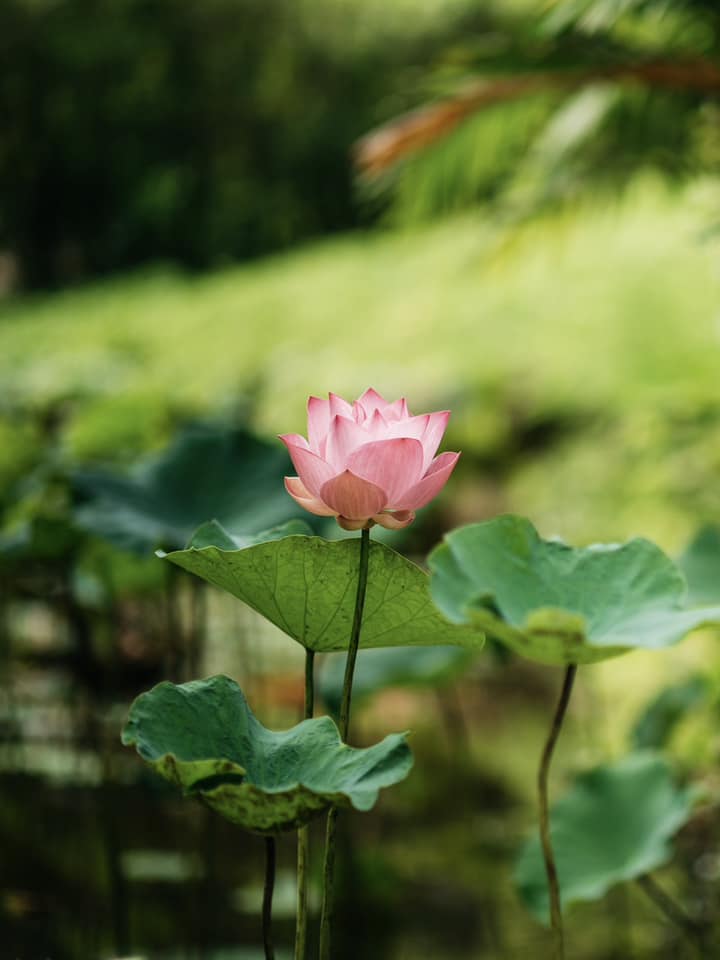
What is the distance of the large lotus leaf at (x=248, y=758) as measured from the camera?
42 cm

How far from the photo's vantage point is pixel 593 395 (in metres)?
3.18

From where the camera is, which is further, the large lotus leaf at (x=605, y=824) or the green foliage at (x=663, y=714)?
the green foliage at (x=663, y=714)

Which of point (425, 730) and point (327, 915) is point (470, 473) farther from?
point (327, 915)

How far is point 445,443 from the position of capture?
2.99 metres

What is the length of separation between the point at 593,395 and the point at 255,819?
287 centimetres

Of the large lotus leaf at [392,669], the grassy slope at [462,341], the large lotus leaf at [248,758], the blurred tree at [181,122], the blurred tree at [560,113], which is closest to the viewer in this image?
the large lotus leaf at [248,758]

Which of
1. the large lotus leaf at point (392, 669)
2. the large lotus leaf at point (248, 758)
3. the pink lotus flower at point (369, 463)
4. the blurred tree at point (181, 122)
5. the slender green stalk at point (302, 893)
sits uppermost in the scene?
the pink lotus flower at point (369, 463)

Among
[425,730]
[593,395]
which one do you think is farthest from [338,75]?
[425,730]

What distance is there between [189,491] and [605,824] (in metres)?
Answer: 0.49

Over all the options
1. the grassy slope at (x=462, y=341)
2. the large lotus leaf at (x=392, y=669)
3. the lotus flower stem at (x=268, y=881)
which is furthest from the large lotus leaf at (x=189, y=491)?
the grassy slope at (x=462, y=341)

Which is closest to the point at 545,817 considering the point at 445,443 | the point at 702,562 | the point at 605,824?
the point at 702,562

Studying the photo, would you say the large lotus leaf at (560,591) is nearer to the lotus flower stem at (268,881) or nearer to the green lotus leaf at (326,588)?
the green lotus leaf at (326,588)

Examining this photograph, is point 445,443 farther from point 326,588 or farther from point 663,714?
point 326,588

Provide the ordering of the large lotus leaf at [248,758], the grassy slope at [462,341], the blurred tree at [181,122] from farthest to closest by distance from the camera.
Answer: the blurred tree at [181,122]
the grassy slope at [462,341]
the large lotus leaf at [248,758]
